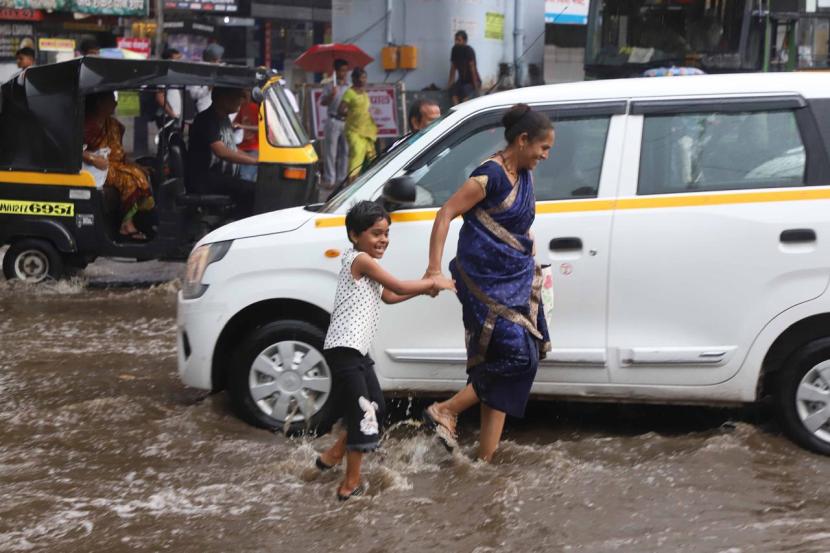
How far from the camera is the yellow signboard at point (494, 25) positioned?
2312 cm

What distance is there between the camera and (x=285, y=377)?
6.50m

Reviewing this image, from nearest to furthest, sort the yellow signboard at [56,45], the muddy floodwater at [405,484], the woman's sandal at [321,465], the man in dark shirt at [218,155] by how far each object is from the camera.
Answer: the muddy floodwater at [405,484]
the woman's sandal at [321,465]
the man in dark shirt at [218,155]
the yellow signboard at [56,45]

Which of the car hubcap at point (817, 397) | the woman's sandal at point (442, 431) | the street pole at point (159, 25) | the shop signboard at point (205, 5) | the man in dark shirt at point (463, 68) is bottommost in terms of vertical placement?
Answer: the woman's sandal at point (442, 431)

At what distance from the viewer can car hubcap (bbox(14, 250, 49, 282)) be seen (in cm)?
1134

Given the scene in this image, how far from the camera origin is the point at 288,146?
1152 cm

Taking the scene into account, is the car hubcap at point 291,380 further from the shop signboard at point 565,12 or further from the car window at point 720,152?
the shop signboard at point 565,12

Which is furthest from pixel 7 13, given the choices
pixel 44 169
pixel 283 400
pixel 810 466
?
pixel 810 466

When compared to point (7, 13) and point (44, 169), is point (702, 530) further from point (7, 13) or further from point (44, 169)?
point (7, 13)

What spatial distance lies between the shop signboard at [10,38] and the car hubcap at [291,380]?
19.5m

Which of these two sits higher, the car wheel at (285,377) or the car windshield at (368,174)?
the car windshield at (368,174)

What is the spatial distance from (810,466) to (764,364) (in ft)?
1.76

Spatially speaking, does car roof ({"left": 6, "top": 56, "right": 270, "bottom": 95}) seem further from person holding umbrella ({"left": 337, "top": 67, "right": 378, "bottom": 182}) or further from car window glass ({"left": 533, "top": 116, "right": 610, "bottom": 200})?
person holding umbrella ({"left": 337, "top": 67, "right": 378, "bottom": 182})

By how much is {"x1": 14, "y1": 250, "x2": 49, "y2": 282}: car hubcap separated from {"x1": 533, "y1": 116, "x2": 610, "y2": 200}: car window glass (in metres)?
6.39

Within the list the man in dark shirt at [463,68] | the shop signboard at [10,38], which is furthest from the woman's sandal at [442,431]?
the shop signboard at [10,38]
